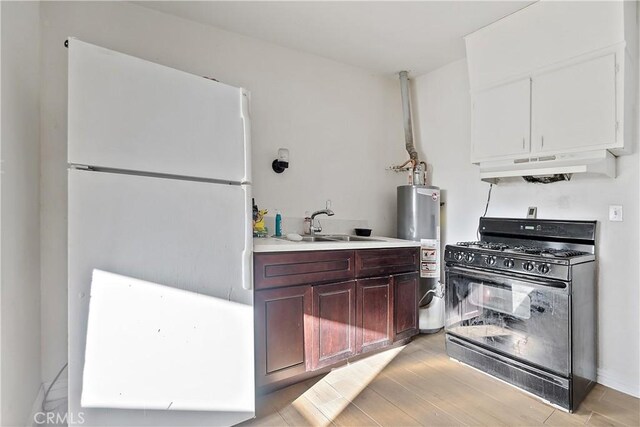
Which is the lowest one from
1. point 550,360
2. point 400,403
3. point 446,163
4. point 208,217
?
point 400,403

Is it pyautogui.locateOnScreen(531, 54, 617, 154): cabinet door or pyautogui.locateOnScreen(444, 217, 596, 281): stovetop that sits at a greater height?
pyautogui.locateOnScreen(531, 54, 617, 154): cabinet door

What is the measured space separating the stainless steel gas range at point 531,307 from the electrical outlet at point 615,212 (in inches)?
4.4

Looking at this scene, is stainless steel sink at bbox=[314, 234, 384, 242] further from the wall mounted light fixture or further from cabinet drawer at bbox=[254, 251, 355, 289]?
the wall mounted light fixture

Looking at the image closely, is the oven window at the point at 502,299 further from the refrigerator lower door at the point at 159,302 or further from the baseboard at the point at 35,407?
the baseboard at the point at 35,407

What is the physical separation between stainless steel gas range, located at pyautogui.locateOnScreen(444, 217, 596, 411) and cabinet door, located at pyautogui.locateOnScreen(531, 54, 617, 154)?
0.61m

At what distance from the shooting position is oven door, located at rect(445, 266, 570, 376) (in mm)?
1878

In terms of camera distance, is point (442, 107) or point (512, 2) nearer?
point (512, 2)

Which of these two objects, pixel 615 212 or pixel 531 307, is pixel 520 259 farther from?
pixel 615 212

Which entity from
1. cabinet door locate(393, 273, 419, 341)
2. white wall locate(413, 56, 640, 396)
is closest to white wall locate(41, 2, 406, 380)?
white wall locate(413, 56, 640, 396)

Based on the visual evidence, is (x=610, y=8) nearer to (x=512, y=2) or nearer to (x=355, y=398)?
(x=512, y=2)

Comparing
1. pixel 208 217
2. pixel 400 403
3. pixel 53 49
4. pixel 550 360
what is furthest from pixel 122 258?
pixel 550 360

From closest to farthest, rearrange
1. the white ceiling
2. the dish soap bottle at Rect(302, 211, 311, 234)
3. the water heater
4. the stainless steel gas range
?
the stainless steel gas range → the white ceiling → the dish soap bottle at Rect(302, 211, 311, 234) → the water heater

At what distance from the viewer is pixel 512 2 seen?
2.14m

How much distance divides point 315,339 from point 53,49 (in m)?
2.48
